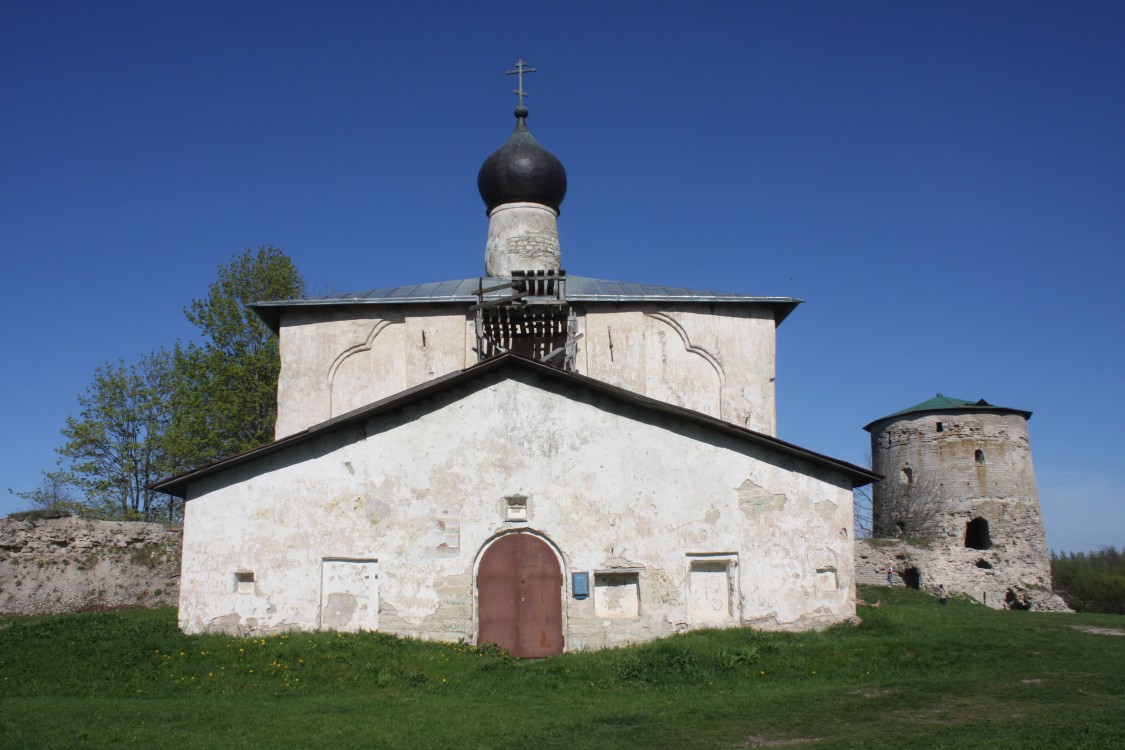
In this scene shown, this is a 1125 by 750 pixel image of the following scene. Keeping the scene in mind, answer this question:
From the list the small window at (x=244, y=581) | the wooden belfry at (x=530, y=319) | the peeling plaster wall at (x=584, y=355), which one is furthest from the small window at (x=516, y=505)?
the peeling plaster wall at (x=584, y=355)

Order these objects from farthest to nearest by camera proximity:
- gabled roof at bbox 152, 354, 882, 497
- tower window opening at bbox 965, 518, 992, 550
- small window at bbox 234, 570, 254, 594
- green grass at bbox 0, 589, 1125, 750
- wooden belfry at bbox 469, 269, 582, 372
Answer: tower window opening at bbox 965, 518, 992, 550
wooden belfry at bbox 469, 269, 582, 372
gabled roof at bbox 152, 354, 882, 497
small window at bbox 234, 570, 254, 594
green grass at bbox 0, 589, 1125, 750

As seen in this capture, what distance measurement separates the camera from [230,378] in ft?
80.9

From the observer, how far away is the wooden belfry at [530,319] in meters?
15.0

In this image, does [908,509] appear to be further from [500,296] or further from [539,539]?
[539,539]

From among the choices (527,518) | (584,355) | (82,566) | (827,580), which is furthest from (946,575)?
(82,566)

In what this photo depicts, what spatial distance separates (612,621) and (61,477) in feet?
70.0

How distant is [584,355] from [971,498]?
1480 centimetres

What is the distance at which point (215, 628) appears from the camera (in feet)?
34.4

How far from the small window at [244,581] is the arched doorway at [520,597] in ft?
8.91

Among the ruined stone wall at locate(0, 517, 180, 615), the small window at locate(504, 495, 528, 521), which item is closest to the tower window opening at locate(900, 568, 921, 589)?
the small window at locate(504, 495, 528, 521)

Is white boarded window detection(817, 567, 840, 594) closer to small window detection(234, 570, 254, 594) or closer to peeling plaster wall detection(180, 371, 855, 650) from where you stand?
peeling plaster wall detection(180, 371, 855, 650)

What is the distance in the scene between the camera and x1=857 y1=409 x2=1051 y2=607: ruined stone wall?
24.0 meters

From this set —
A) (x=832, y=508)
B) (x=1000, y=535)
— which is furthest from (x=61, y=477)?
(x=1000, y=535)

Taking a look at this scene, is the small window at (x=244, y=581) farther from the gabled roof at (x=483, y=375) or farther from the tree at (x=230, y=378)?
the tree at (x=230, y=378)
